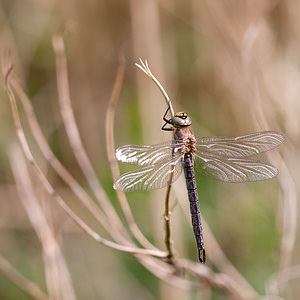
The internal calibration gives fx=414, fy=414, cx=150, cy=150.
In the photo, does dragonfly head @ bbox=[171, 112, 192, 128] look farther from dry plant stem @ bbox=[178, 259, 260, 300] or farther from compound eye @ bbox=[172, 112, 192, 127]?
dry plant stem @ bbox=[178, 259, 260, 300]

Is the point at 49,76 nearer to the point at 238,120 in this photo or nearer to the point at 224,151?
the point at 238,120

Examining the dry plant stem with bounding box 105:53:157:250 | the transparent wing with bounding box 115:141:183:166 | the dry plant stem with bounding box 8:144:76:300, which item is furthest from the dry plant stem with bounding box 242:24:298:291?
the dry plant stem with bounding box 8:144:76:300

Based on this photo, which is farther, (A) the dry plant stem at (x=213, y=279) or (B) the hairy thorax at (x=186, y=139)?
(B) the hairy thorax at (x=186, y=139)

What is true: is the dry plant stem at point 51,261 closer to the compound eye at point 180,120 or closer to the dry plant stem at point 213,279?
the dry plant stem at point 213,279

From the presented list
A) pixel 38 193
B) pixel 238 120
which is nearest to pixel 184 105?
pixel 238 120

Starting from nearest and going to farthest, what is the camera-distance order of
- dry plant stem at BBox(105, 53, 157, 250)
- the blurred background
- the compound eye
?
dry plant stem at BBox(105, 53, 157, 250) → the compound eye → the blurred background

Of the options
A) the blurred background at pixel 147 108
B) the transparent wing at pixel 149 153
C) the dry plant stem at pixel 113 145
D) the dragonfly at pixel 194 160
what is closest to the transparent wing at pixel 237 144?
the dragonfly at pixel 194 160

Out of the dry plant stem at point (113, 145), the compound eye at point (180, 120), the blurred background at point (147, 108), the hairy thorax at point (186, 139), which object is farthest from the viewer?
the blurred background at point (147, 108)

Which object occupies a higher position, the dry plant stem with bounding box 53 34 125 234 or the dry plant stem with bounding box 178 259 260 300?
the dry plant stem with bounding box 53 34 125 234

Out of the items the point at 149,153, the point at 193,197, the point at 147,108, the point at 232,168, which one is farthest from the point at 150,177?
the point at 147,108
